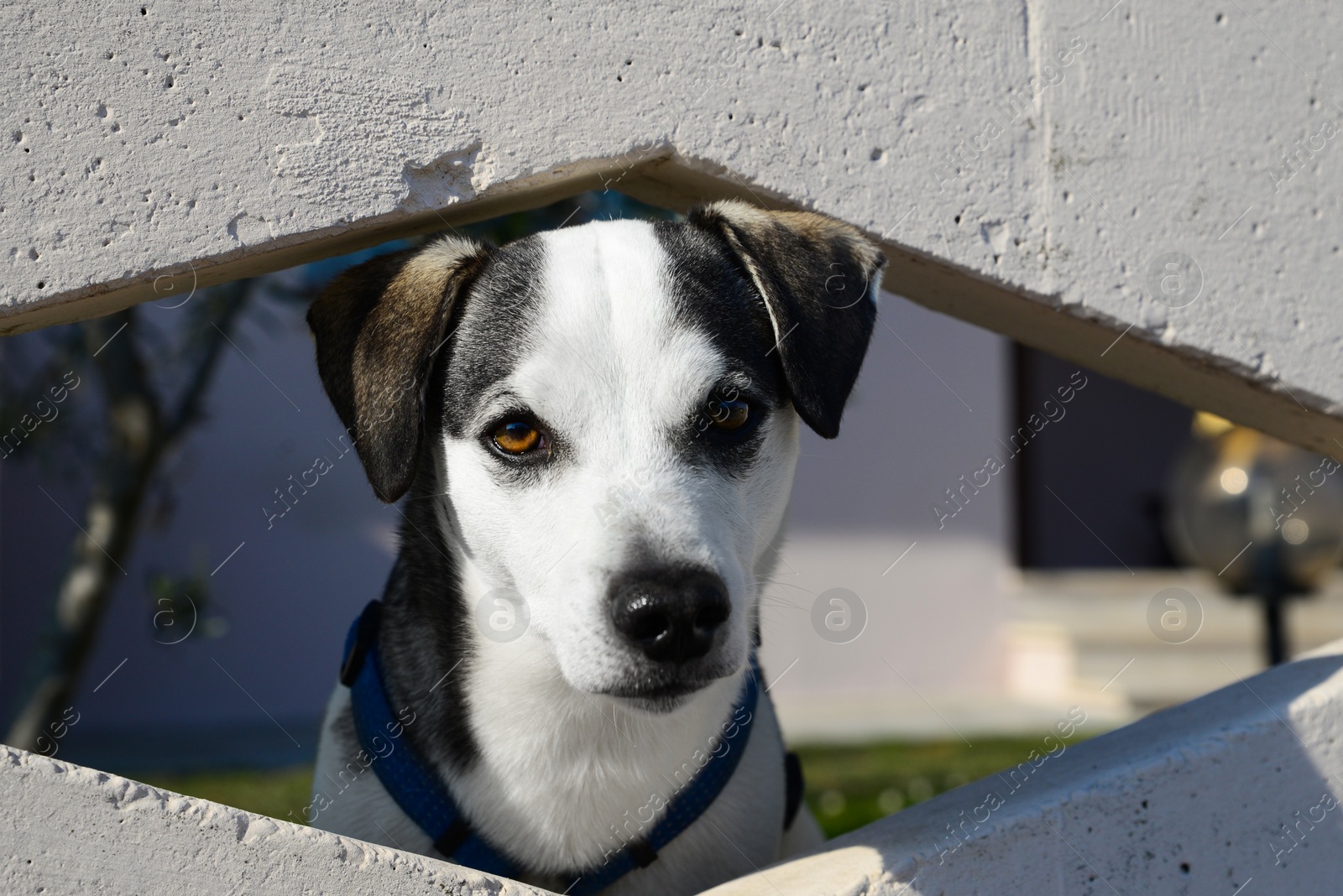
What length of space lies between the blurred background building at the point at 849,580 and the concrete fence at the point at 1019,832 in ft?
16.8

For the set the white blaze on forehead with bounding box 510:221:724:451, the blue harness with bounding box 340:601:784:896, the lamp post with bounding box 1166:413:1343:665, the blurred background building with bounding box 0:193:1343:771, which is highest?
the white blaze on forehead with bounding box 510:221:724:451

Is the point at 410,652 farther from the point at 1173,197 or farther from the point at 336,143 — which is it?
the point at 1173,197

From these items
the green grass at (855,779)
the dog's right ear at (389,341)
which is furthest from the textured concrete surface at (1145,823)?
the green grass at (855,779)

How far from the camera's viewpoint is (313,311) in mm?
2510

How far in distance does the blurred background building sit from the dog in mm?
5096

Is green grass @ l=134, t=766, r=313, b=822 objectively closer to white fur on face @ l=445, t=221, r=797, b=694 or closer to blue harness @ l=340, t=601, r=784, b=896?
blue harness @ l=340, t=601, r=784, b=896

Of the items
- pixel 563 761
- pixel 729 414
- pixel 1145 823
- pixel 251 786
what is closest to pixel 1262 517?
pixel 1145 823

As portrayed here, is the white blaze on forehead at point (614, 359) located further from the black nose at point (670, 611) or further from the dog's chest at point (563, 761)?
the dog's chest at point (563, 761)

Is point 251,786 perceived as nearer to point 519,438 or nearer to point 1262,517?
point 519,438

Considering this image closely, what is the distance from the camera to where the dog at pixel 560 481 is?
2238 millimetres

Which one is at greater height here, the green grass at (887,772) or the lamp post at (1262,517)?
the lamp post at (1262,517)

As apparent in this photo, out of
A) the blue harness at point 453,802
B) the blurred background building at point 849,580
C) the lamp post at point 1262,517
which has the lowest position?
the blurred background building at point 849,580

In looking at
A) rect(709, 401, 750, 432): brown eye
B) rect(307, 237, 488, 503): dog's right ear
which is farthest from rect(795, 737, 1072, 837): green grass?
rect(307, 237, 488, 503): dog's right ear

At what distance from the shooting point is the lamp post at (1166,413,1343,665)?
5.28 metres
